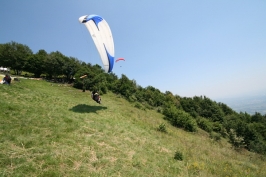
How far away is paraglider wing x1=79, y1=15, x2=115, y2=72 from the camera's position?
48.1 feet

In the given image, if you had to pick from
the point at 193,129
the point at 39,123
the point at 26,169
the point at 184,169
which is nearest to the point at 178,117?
the point at 193,129

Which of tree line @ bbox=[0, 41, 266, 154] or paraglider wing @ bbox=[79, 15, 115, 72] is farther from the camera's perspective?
tree line @ bbox=[0, 41, 266, 154]

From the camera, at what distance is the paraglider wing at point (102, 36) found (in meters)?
14.7

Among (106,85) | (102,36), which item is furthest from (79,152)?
(106,85)

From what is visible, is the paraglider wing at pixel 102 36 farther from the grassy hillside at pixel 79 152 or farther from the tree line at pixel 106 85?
the tree line at pixel 106 85

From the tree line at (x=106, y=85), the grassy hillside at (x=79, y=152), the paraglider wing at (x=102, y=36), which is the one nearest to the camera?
the grassy hillside at (x=79, y=152)

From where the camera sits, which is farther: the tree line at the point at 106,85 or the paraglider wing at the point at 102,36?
the tree line at the point at 106,85

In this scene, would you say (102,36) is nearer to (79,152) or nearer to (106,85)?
(79,152)

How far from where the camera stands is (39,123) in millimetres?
8422

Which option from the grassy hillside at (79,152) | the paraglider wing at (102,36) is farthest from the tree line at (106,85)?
the grassy hillside at (79,152)

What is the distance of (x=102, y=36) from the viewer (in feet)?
49.5

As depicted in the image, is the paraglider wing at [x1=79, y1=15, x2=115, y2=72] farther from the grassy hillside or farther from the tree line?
the tree line

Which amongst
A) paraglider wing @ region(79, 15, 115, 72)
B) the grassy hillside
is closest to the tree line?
paraglider wing @ region(79, 15, 115, 72)

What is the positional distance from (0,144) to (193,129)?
79.1ft
